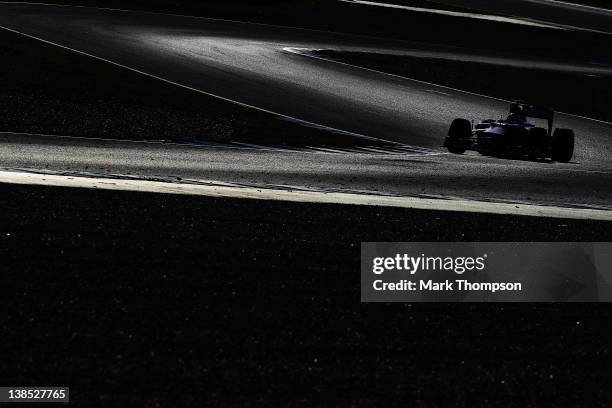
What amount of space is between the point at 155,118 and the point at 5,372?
39.6 ft

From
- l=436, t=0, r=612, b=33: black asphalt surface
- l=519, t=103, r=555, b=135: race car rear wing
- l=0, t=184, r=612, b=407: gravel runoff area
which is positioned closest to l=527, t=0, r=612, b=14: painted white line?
l=436, t=0, r=612, b=33: black asphalt surface

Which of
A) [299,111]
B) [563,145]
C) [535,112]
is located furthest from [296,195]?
[299,111]

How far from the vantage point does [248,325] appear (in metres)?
5.96

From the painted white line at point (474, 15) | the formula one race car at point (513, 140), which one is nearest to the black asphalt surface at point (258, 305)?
the formula one race car at point (513, 140)

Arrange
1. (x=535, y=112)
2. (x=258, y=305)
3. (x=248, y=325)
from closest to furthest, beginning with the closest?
(x=248, y=325) → (x=258, y=305) → (x=535, y=112)

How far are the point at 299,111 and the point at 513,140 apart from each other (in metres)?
4.57

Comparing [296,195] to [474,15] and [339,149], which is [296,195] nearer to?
[339,149]

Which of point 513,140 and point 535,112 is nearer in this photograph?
point 513,140

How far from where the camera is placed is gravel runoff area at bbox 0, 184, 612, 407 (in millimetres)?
4977

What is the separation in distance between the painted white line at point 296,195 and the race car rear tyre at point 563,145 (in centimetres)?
467

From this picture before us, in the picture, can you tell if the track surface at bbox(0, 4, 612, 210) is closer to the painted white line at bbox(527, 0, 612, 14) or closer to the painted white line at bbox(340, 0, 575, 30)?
the painted white line at bbox(340, 0, 575, 30)

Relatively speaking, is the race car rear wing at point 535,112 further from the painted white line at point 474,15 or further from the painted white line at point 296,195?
the painted white line at point 474,15

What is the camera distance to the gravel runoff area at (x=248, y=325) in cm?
498

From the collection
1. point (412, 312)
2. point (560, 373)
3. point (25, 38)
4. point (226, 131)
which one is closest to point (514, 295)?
point (412, 312)
